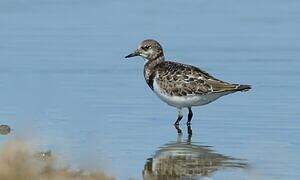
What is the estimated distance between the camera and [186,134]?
13.1 meters

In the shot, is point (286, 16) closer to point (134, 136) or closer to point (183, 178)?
point (134, 136)

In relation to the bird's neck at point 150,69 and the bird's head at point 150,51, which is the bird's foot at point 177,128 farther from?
the bird's head at point 150,51

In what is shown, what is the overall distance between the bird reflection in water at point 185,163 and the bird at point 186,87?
1.28 metres

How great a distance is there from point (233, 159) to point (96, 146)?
1.59 m

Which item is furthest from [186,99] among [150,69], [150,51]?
[150,51]

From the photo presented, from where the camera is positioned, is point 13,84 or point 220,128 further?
point 13,84

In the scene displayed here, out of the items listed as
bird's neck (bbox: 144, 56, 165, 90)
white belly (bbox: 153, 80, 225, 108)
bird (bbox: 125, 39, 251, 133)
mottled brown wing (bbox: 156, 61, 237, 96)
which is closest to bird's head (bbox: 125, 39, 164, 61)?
bird's neck (bbox: 144, 56, 165, 90)

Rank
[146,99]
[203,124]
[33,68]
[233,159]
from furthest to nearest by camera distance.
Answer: [33,68] → [146,99] → [203,124] → [233,159]

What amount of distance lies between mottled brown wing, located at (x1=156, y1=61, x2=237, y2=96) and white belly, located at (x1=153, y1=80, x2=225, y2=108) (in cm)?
6

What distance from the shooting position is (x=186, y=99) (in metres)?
13.7

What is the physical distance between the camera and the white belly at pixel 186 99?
44.4ft

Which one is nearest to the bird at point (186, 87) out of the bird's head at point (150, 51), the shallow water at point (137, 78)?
the shallow water at point (137, 78)

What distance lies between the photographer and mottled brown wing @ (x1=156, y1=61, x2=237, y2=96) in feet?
44.0

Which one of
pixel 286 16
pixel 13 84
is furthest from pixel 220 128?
pixel 286 16
